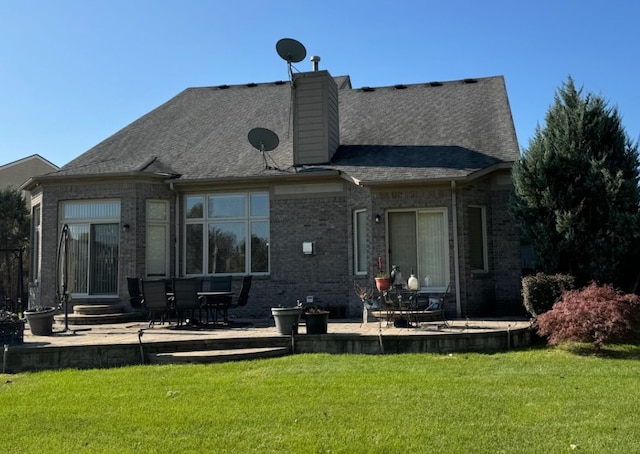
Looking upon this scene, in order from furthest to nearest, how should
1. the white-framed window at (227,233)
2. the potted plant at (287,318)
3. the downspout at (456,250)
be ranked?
the white-framed window at (227,233) < the downspout at (456,250) < the potted plant at (287,318)

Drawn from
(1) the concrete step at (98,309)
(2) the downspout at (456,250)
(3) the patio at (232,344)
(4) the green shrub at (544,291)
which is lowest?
(3) the patio at (232,344)

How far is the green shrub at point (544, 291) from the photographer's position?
10.4m

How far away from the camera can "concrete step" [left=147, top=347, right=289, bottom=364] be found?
28.5 feet

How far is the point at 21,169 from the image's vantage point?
31.3 m

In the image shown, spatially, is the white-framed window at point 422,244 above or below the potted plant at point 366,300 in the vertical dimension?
above

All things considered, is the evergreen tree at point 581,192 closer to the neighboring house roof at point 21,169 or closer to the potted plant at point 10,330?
the potted plant at point 10,330

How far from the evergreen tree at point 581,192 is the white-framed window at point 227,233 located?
6.06 meters

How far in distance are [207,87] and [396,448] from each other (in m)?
17.0

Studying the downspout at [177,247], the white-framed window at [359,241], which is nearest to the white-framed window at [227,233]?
the downspout at [177,247]

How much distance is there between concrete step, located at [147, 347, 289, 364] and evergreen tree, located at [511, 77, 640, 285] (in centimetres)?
579

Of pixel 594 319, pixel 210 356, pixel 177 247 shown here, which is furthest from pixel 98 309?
pixel 594 319

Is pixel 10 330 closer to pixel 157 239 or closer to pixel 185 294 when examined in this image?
pixel 185 294

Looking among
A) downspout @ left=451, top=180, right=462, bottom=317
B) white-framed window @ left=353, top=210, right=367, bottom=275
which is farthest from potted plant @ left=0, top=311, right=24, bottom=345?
downspout @ left=451, top=180, right=462, bottom=317

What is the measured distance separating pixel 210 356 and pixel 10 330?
3234mm
